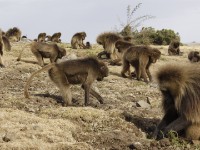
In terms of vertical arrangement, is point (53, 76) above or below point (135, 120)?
above

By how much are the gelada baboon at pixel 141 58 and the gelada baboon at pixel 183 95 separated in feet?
21.4

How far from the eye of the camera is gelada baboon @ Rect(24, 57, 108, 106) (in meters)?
9.52

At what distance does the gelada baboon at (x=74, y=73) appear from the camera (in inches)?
375

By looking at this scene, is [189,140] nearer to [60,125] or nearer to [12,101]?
[60,125]

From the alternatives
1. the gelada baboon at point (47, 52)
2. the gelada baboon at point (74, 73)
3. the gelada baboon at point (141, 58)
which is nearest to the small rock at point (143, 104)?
the gelada baboon at point (74, 73)

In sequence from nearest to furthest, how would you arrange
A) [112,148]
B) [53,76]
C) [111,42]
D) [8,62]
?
[112,148]
[53,76]
[8,62]
[111,42]

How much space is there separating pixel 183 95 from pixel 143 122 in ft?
4.91

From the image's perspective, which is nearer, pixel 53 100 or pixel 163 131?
pixel 163 131

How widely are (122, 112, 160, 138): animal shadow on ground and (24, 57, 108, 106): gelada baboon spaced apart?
118 centimetres

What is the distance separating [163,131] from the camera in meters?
7.67

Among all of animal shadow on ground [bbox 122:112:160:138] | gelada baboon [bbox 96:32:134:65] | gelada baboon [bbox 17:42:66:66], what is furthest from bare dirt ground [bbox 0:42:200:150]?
gelada baboon [bbox 96:32:134:65]

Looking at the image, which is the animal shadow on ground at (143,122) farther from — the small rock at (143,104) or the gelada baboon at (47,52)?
the gelada baboon at (47,52)

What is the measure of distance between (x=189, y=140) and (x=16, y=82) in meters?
5.86

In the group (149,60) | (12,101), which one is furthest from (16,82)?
(149,60)
